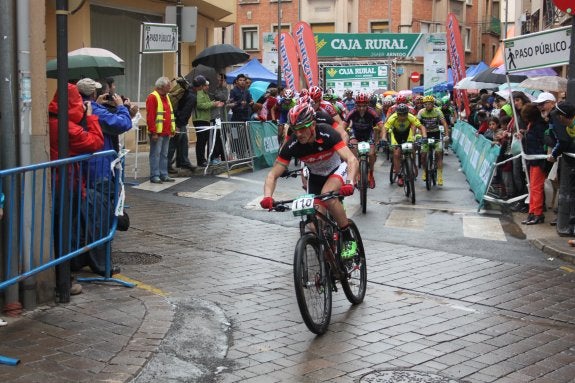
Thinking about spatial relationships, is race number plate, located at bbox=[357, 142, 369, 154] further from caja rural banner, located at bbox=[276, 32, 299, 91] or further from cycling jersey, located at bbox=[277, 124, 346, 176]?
caja rural banner, located at bbox=[276, 32, 299, 91]

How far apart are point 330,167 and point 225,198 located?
684 centimetres

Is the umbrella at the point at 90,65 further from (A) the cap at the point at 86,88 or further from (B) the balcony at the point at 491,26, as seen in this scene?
(B) the balcony at the point at 491,26

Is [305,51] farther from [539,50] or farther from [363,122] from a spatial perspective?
[539,50]

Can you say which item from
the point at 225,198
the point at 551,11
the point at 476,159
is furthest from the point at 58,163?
the point at 551,11

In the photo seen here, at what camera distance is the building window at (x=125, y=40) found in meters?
22.0

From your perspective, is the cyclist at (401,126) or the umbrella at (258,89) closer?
the cyclist at (401,126)

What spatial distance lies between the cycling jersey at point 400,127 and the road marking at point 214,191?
3.12 metres

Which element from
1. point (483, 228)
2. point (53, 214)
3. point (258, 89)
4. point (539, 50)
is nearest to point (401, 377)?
point (53, 214)

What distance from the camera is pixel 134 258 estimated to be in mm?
9141

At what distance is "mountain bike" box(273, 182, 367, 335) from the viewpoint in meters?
6.23

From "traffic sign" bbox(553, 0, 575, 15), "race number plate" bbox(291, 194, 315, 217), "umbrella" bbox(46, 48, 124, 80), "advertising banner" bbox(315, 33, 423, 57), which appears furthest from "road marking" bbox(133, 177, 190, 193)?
"advertising banner" bbox(315, 33, 423, 57)

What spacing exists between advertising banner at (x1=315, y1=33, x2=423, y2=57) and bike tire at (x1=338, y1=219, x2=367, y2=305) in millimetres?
34605

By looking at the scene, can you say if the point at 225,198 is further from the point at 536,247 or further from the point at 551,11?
the point at 551,11

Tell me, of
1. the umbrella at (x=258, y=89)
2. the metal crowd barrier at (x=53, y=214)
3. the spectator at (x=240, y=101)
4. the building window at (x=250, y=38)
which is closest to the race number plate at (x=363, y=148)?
the metal crowd barrier at (x=53, y=214)
